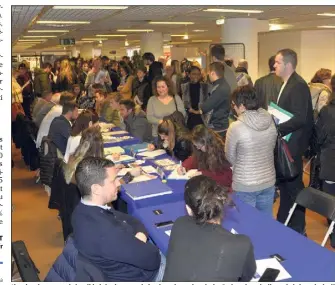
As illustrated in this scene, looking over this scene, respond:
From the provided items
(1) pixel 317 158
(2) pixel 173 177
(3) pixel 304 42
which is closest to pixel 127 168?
(2) pixel 173 177

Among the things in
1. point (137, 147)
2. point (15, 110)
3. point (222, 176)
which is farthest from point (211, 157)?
point (15, 110)

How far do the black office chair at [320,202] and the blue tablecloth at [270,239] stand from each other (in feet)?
1.42

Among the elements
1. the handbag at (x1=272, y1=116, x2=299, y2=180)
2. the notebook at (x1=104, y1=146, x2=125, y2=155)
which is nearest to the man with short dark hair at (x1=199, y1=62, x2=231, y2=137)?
the notebook at (x1=104, y1=146, x2=125, y2=155)

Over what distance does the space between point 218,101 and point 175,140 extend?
0.86 metres

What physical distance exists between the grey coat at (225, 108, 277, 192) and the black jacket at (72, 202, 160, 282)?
1.20 m

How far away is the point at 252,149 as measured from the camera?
3463 millimetres

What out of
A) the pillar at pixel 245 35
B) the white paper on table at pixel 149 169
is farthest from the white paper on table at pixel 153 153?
the pillar at pixel 245 35

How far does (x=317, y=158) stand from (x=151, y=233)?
85.3 inches

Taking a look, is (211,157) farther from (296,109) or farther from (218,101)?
(218,101)

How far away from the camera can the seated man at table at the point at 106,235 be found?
7.77 ft

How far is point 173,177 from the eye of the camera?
153 inches

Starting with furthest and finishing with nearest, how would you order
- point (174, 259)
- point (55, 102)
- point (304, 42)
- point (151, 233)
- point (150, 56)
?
point (304, 42) → point (150, 56) → point (55, 102) → point (151, 233) → point (174, 259)

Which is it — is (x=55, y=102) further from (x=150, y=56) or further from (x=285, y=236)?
(x=285, y=236)

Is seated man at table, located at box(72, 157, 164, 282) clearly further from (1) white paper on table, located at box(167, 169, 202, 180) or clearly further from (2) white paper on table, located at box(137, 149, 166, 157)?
(2) white paper on table, located at box(137, 149, 166, 157)
